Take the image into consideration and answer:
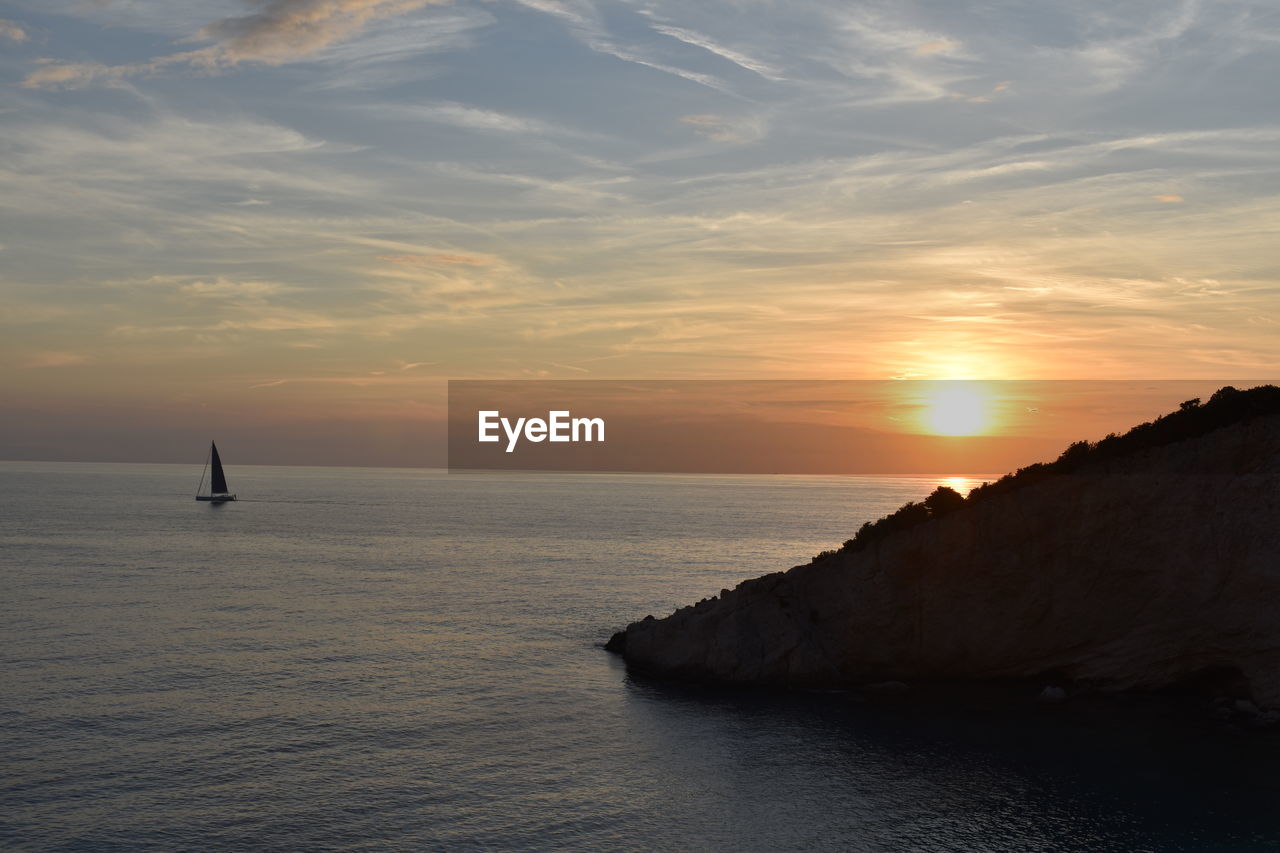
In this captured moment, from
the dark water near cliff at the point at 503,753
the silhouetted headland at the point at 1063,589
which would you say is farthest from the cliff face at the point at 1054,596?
the dark water near cliff at the point at 503,753

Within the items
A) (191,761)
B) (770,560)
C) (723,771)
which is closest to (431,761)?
(191,761)

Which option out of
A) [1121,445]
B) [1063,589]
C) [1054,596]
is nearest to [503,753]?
[1054,596]

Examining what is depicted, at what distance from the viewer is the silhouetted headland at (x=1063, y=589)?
4894 cm

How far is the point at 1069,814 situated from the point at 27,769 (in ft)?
143

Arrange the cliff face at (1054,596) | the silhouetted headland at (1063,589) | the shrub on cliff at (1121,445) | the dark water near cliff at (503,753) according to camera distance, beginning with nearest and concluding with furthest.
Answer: the dark water near cliff at (503,753) → the cliff face at (1054,596) → the silhouetted headland at (1063,589) → the shrub on cliff at (1121,445)

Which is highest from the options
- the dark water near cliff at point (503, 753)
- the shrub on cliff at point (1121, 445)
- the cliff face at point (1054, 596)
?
the shrub on cliff at point (1121, 445)

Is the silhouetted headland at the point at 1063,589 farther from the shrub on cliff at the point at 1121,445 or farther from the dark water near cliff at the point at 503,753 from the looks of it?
the dark water near cliff at the point at 503,753

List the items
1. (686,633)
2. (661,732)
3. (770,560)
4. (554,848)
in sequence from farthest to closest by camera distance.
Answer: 1. (770,560)
2. (686,633)
3. (661,732)
4. (554,848)

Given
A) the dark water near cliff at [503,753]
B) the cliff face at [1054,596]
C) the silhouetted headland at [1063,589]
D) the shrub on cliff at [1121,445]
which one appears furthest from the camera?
the shrub on cliff at [1121,445]

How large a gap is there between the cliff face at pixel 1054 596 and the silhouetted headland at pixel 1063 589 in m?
0.09

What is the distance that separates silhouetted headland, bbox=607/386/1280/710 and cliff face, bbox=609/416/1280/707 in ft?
0.28

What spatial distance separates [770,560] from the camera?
394 feet

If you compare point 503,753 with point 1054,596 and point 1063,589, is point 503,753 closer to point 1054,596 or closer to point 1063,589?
point 1054,596

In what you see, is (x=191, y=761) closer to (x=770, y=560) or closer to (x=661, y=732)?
(x=661, y=732)
